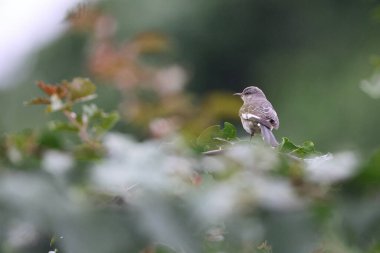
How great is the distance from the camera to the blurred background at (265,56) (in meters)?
8.98

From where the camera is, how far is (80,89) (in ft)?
4.08

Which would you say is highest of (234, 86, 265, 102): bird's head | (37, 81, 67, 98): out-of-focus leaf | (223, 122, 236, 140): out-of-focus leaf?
(234, 86, 265, 102): bird's head

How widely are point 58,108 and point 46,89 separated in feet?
0.41

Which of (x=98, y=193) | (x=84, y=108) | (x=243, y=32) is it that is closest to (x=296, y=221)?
(x=98, y=193)

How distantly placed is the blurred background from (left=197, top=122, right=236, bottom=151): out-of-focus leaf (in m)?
6.30

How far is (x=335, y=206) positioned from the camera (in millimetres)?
665

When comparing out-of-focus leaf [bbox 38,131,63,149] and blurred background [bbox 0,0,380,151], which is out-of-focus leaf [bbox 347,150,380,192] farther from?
blurred background [bbox 0,0,380,151]

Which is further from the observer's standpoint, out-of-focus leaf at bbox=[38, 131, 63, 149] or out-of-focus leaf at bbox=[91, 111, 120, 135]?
out-of-focus leaf at bbox=[91, 111, 120, 135]

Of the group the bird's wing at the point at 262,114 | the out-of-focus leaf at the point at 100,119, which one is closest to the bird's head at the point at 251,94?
the bird's wing at the point at 262,114

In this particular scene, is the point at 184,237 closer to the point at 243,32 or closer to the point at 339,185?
the point at 339,185

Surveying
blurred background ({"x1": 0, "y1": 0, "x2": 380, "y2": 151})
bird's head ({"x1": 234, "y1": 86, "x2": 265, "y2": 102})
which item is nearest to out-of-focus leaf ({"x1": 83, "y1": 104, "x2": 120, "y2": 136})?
bird's head ({"x1": 234, "y1": 86, "x2": 265, "y2": 102})

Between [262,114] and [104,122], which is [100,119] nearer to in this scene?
[104,122]

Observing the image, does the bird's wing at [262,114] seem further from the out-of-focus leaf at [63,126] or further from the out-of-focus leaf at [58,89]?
the out-of-focus leaf at [63,126]

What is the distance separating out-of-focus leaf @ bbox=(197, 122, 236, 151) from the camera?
1.12m
